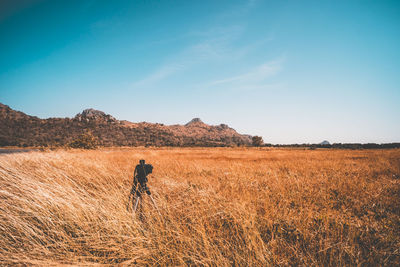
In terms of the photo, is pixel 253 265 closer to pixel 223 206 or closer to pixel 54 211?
pixel 223 206

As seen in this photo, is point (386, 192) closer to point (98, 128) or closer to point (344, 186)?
point (344, 186)

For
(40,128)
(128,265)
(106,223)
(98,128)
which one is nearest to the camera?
(128,265)

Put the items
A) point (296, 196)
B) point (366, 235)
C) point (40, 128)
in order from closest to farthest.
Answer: point (366, 235) < point (296, 196) < point (40, 128)

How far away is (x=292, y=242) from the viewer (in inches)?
86.8

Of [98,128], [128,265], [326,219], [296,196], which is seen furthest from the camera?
[98,128]

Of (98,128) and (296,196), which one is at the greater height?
(98,128)

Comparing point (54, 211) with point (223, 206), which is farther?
point (223, 206)

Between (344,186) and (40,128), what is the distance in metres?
67.0

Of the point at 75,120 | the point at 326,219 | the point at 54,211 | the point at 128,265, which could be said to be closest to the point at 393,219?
the point at 326,219

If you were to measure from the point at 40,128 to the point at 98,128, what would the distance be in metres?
14.6

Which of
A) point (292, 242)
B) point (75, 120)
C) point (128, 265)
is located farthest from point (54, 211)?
point (75, 120)

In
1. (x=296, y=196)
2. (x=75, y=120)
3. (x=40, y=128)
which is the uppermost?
(x=75, y=120)

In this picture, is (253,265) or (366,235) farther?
(366,235)

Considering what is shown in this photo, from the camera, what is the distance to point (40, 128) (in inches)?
1838
